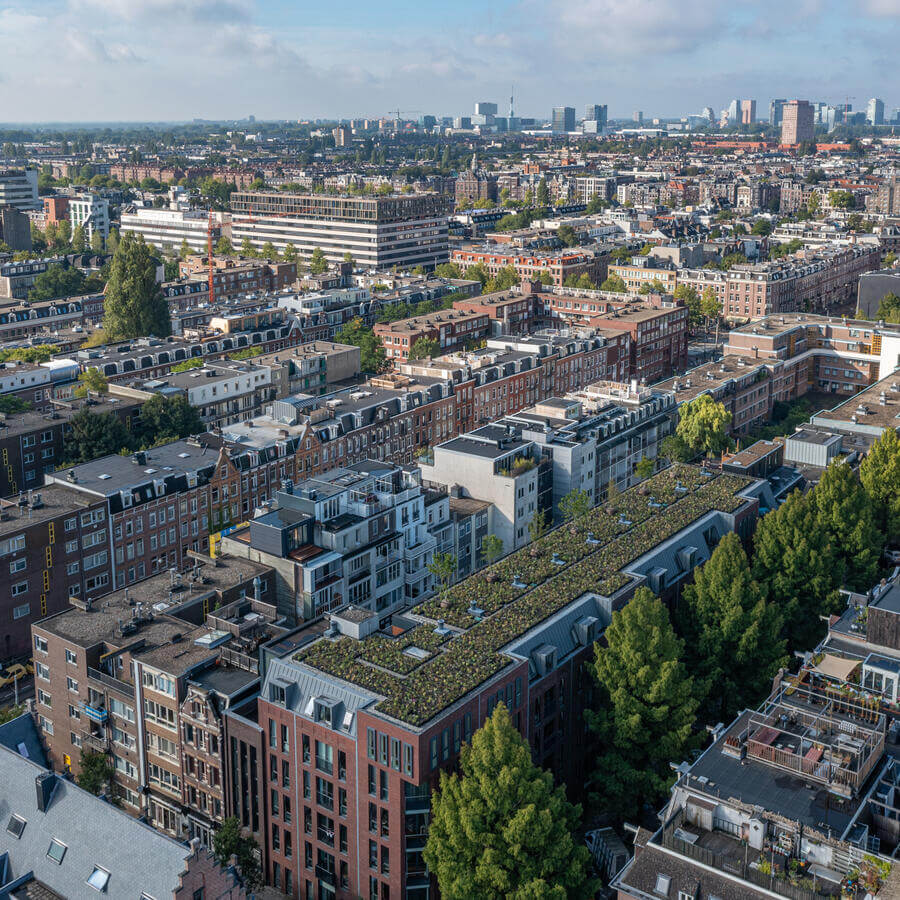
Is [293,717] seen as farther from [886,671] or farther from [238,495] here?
[238,495]

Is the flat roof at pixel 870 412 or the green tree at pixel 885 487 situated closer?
the green tree at pixel 885 487

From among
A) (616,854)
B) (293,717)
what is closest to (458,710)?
(293,717)

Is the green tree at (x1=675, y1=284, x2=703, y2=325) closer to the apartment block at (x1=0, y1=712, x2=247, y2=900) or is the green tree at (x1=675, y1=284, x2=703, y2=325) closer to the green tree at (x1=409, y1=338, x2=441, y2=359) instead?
the green tree at (x1=409, y1=338, x2=441, y2=359)

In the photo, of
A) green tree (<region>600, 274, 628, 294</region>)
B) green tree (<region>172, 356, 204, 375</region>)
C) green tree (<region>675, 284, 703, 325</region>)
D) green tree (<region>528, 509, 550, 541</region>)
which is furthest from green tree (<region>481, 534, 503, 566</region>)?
green tree (<region>600, 274, 628, 294</region>)

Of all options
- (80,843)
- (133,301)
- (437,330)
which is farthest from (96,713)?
(133,301)

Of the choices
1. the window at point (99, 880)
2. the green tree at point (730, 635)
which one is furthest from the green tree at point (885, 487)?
the window at point (99, 880)

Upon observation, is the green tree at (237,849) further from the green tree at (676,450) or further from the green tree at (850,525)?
the green tree at (676,450)
